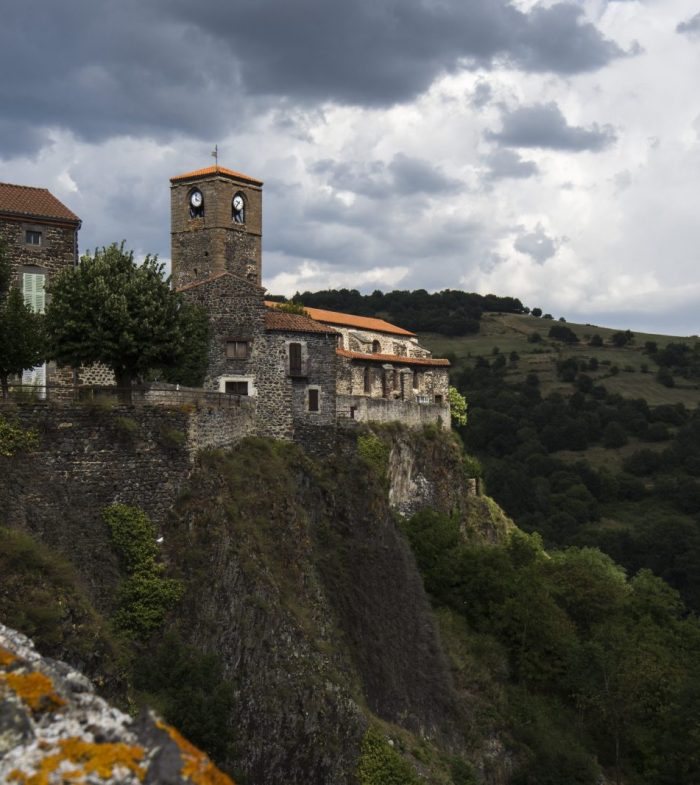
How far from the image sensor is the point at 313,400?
42.5 m

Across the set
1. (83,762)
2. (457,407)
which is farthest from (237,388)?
(83,762)

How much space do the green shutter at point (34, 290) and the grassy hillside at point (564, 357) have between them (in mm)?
136328

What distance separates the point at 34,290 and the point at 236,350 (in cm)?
912

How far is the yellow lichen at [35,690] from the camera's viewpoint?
781cm

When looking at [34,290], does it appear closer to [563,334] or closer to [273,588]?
[273,588]

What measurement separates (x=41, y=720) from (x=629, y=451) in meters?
146

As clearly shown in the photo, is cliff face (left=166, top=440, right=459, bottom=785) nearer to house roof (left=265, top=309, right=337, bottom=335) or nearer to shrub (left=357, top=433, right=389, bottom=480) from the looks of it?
shrub (left=357, top=433, right=389, bottom=480)

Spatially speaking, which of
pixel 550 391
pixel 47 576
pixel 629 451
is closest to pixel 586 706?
pixel 47 576

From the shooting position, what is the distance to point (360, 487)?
137 ft

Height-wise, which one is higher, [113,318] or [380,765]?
[113,318]

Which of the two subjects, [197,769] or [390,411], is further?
[390,411]

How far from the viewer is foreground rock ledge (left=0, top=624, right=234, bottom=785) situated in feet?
22.7

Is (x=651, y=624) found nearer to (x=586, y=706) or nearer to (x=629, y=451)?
(x=586, y=706)

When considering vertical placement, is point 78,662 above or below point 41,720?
below
